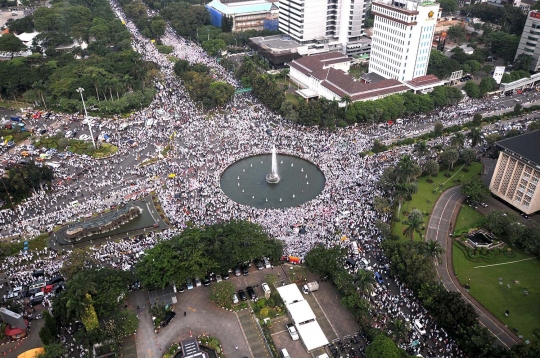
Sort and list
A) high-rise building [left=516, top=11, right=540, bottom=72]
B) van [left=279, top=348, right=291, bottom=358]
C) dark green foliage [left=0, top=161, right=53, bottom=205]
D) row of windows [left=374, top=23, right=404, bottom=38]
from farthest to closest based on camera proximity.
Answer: high-rise building [left=516, top=11, right=540, bottom=72], row of windows [left=374, top=23, right=404, bottom=38], dark green foliage [left=0, top=161, right=53, bottom=205], van [left=279, top=348, right=291, bottom=358]

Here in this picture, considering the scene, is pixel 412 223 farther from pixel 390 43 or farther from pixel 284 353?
pixel 390 43

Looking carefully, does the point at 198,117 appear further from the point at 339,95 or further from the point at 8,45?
the point at 8,45

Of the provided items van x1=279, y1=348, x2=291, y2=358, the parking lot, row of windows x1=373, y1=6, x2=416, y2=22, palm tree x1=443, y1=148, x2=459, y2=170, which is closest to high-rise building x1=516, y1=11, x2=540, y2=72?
row of windows x1=373, y1=6, x2=416, y2=22

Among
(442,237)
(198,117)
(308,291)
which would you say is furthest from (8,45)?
(442,237)

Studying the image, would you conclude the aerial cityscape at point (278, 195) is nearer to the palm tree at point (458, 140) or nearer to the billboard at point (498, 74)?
the palm tree at point (458, 140)

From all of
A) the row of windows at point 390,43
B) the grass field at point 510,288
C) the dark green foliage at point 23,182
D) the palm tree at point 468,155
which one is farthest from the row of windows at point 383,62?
the dark green foliage at point 23,182

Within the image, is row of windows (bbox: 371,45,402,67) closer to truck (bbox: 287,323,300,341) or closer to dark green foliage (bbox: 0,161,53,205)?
truck (bbox: 287,323,300,341)
